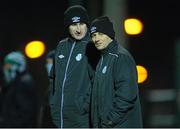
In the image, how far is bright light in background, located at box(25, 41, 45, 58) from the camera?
356 inches

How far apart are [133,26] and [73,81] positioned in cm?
335

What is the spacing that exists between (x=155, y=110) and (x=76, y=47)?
3.43 meters

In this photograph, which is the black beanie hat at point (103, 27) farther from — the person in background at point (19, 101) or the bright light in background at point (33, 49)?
the bright light in background at point (33, 49)

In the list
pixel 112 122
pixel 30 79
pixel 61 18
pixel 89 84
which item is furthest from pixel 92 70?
pixel 61 18

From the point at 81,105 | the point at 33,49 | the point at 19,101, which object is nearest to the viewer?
the point at 81,105

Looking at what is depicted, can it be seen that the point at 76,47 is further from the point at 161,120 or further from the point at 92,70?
the point at 161,120

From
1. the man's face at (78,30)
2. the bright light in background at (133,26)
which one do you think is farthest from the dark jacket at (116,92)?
the bright light in background at (133,26)

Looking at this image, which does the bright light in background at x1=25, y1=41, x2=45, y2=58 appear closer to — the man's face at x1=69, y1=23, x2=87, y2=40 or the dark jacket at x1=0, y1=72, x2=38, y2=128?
the dark jacket at x1=0, y1=72, x2=38, y2=128

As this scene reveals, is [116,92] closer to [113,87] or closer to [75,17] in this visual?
[113,87]

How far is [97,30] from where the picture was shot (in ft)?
16.4

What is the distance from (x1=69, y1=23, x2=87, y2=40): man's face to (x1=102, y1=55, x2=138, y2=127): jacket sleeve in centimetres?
41

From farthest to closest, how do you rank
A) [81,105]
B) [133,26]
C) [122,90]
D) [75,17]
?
[133,26] < [75,17] < [81,105] < [122,90]

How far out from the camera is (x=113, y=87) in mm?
4918

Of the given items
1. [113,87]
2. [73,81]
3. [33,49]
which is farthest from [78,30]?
[33,49]
